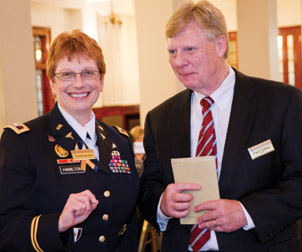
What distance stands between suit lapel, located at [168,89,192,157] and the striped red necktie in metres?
0.08

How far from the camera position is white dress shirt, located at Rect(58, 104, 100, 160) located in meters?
2.05

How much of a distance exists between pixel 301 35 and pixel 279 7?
104 cm

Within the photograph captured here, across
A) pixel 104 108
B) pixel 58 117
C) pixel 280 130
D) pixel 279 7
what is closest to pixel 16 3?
pixel 58 117

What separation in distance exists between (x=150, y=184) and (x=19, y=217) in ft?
2.33

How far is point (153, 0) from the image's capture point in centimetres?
463

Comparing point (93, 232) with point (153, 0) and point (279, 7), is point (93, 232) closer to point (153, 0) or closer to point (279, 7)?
point (153, 0)

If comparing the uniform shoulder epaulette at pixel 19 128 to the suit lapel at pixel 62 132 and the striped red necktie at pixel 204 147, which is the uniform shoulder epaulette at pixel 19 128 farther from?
the striped red necktie at pixel 204 147

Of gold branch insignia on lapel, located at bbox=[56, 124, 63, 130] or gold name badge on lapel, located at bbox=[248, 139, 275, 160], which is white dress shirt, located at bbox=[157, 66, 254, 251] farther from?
gold branch insignia on lapel, located at bbox=[56, 124, 63, 130]

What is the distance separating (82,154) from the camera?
2.00 m

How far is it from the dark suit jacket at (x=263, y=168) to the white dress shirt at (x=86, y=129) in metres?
0.41

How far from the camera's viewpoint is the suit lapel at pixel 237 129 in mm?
1890

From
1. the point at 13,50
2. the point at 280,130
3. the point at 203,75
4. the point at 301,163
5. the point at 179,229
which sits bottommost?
the point at 179,229

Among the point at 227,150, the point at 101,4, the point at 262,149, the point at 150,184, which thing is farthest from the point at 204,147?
the point at 101,4

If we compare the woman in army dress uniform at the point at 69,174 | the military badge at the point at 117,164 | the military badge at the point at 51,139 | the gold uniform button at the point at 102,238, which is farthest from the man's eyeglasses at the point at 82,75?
the gold uniform button at the point at 102,238
